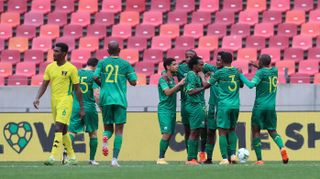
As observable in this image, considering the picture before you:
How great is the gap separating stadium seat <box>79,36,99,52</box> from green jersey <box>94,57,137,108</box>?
10.7m

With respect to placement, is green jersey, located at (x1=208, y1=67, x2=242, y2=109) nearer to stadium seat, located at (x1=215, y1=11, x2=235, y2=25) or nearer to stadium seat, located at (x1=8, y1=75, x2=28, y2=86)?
stadium seat, located at (x1=8, y1=75, x2=28, y2=86)

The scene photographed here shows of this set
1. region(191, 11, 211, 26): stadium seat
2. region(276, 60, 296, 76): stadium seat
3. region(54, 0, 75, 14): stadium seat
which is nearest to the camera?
region(276, 60, 296, 76): stadium seat

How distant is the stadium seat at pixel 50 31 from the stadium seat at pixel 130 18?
166cm

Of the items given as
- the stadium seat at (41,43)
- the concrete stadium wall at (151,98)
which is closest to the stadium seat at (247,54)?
the concrete stadium wall at (151,98)

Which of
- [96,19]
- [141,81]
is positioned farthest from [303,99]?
[96,19]

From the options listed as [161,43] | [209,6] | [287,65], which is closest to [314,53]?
[287,65]

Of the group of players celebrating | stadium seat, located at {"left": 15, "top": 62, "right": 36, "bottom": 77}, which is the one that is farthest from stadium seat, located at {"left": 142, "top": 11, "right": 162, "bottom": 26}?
the group of players celebrating

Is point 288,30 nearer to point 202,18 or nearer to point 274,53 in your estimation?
point 274,53

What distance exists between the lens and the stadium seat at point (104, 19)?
26.5m

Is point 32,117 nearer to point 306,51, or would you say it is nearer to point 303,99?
point 303,99

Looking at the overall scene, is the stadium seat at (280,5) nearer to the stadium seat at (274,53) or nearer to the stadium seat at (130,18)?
the stadium seat at (274,53)

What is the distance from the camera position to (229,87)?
51.3 ft

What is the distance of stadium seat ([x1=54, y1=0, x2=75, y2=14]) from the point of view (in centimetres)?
2717

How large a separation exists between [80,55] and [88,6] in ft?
8.05
